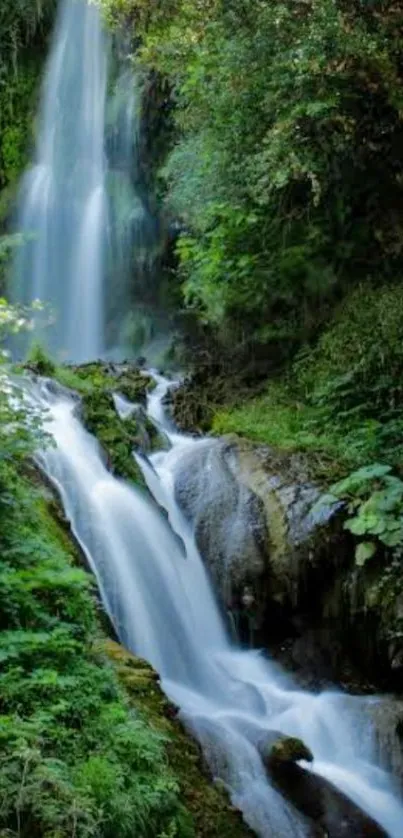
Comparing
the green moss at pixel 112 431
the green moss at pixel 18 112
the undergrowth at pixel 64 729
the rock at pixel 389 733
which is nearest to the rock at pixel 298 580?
the rock at pixel 389 733

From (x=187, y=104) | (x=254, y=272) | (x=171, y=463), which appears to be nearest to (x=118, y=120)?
(x=187, y=104)

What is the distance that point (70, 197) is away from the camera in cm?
1569

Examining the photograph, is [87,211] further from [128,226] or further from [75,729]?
[75,729]

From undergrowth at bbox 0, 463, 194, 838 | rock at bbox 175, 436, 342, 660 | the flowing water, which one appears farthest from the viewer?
the flowing water

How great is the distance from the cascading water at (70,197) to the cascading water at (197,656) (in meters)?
6.87

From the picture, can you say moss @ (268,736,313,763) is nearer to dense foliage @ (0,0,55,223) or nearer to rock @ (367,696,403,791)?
rock @ (367,696,403,791)

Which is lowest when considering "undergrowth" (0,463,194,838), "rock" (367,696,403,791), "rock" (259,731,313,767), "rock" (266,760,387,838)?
"rock" (367,696,403,791)

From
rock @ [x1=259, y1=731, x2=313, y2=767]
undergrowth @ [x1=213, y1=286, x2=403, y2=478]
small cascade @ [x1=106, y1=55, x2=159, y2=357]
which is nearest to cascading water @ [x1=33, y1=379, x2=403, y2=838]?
rock @ [x1=259, y1=731, x2=313, y2=767]

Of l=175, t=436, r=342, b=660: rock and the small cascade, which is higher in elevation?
the small cascade

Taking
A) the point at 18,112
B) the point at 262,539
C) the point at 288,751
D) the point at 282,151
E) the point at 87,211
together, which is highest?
the point at 18,112

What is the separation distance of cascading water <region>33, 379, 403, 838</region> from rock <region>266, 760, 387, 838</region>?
0.09 metres

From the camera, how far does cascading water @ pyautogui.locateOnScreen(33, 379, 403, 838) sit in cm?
484

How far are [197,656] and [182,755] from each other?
7.25ft

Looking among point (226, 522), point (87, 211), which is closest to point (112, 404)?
point (226, 522)
